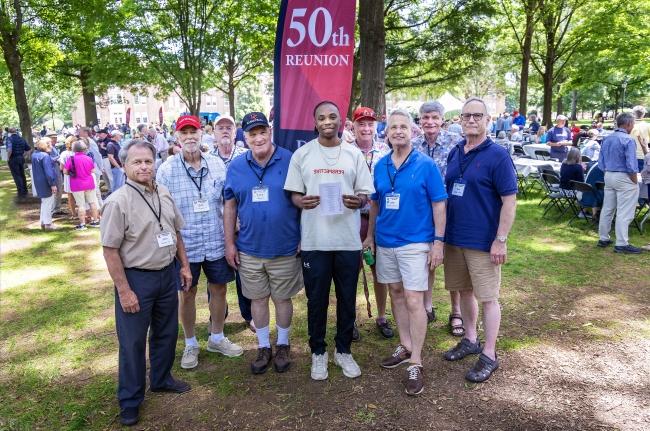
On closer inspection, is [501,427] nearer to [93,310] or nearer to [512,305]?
[512,305]

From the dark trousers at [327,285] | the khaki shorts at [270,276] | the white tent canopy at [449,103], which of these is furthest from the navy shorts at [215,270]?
the white tent canopy at [449,103]

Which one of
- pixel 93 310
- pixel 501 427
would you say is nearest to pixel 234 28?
pixel 93 310

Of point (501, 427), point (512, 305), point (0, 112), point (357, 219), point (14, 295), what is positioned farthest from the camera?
point (0, 112)

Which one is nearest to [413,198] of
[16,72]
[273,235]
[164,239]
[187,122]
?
[273,235]

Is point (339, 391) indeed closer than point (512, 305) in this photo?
Yes

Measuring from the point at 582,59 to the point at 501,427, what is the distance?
2633 cm

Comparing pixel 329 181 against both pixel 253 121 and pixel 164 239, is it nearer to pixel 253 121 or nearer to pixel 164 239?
pixel 253 121

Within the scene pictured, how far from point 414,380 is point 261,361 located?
1.27 meters

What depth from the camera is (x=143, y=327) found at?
325 cm

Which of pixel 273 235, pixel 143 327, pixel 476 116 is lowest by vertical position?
pixel 143 327

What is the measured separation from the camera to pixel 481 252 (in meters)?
3.60

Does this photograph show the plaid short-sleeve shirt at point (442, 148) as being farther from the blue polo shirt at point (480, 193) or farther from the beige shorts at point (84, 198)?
the beige shorts at point (84, 198)

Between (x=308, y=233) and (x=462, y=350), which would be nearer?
(x=308, y=233)

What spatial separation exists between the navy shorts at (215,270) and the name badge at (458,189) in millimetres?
1904
